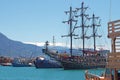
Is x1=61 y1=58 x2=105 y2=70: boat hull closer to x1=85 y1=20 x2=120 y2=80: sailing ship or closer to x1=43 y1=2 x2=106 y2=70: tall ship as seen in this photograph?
x1=43 y1=2 x2=106 y2=70: tall ship

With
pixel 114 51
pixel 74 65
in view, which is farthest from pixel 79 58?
pixel 114 51

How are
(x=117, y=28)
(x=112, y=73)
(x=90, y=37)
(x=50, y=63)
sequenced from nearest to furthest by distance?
(x=117, y=28), (x=112, y=73), (x=90, y=37), (x=50, y=63)

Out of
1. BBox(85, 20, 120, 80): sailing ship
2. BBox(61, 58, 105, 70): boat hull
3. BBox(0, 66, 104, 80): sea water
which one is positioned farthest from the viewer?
BBox(61, 58, 105, 70): boat hull

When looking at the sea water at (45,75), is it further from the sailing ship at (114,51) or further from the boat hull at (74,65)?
the sailing ship at (114,51)

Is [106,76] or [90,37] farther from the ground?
[90,37]

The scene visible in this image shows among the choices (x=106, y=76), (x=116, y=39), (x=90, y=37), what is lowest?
(x=106, y=76)

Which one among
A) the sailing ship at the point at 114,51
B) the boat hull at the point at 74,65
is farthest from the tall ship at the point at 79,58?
the sailing ship at the point at 114,51

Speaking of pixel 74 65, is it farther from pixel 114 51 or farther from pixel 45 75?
pixel 114 51

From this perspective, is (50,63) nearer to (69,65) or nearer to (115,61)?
(69,65)

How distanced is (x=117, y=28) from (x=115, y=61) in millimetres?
1609

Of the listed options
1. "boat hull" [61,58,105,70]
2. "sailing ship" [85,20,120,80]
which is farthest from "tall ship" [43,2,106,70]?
"sailing ship" [85,20,120,80]

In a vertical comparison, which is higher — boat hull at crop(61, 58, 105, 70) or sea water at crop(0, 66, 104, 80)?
boat hull at crop(61, 58, 105, 70)

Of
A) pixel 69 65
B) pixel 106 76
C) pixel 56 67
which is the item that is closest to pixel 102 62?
pixel 69 65

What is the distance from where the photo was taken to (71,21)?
15538 cm
